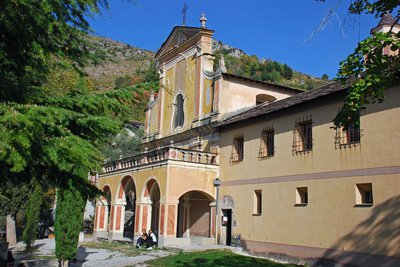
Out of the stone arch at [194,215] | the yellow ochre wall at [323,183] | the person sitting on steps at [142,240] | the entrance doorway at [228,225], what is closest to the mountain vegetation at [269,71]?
the stone arch at [194,215]

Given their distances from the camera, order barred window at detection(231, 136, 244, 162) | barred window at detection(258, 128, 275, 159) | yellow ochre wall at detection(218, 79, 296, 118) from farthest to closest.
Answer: yellow ochre wall at detection(218, 79, 296, 118)
barred window at detection(231, 136, 244, 162)
barred window at detection(258, 128, 275, 159)

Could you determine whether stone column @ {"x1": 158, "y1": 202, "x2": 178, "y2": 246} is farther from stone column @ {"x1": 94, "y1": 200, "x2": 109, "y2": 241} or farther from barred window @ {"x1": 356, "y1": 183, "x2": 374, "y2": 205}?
barred window @ {"x1": 356, "y1": 183, "x2": 374, "y2": 205}

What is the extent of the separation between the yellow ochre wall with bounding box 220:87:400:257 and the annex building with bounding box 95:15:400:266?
0.04 m

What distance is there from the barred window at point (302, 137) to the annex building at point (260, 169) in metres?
0.05

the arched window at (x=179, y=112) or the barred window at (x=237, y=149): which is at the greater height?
the arched window at (x=179, y=112)

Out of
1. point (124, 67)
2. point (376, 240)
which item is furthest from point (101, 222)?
point (124, 67)

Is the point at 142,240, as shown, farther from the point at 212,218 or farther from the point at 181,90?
the point at 181,90

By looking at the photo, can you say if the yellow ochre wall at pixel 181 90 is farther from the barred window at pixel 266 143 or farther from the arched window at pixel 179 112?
the barred window at pixel 266 143

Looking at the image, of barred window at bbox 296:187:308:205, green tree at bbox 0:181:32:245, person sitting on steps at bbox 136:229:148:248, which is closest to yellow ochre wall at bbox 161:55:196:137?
person sitting on steps at bbox 136:229:148:248

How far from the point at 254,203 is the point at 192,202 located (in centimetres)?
680

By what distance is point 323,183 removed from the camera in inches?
648

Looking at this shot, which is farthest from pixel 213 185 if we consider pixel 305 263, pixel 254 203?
pixel 305 263

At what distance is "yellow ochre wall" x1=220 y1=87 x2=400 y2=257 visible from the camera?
45.7ft

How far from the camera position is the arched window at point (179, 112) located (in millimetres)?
27633
